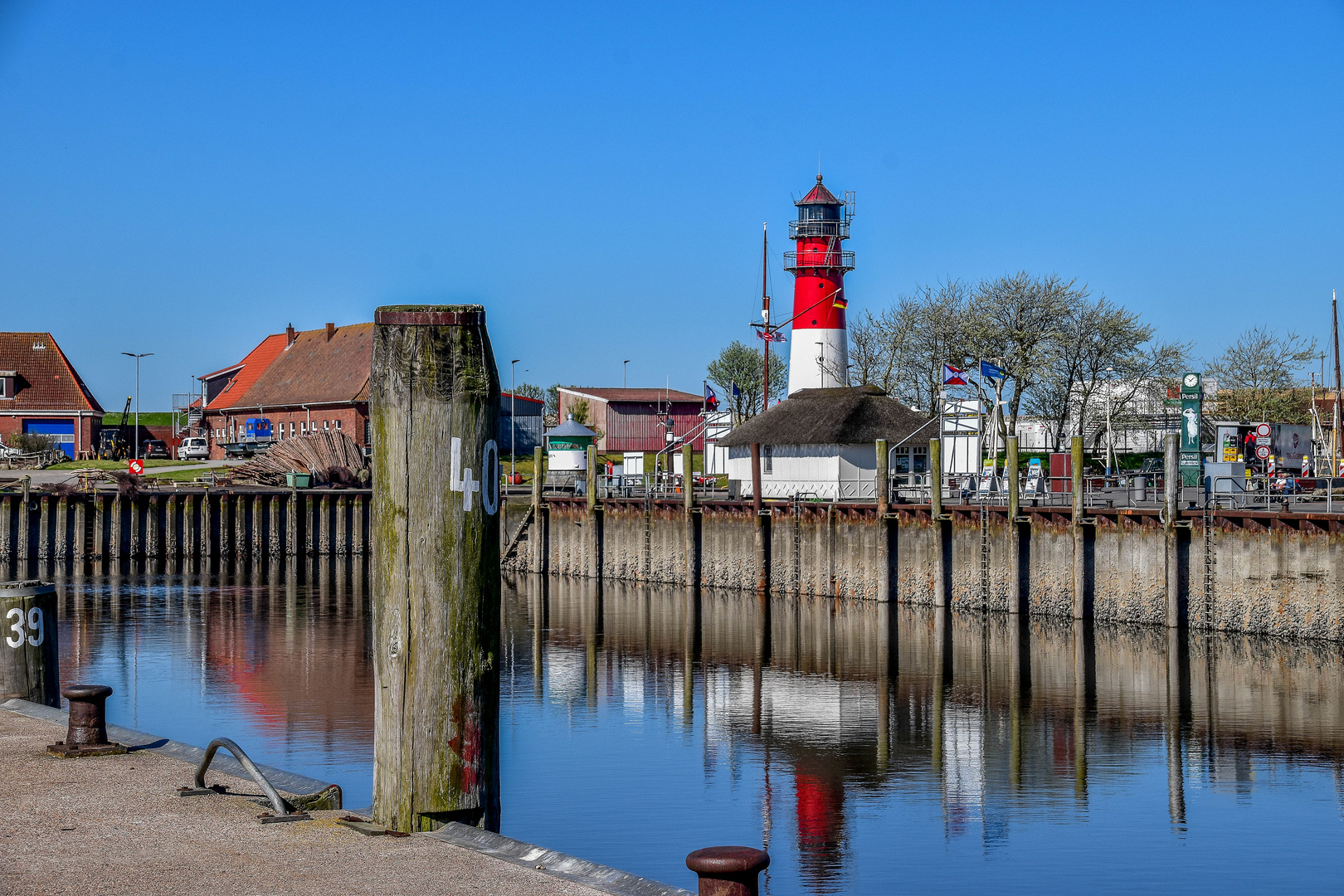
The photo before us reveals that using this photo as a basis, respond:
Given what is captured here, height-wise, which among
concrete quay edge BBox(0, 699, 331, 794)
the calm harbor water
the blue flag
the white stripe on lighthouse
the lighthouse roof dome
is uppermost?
the lighthouse roof dome

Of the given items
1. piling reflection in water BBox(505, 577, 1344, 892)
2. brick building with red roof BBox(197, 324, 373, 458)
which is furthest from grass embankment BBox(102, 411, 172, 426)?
piling reflection in water BBox(505, 577, 1344, 892)

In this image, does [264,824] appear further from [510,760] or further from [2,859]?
[510,760]

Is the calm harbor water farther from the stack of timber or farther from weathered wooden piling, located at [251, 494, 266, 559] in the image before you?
the stack of timber

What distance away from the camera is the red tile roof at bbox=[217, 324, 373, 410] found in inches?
3066

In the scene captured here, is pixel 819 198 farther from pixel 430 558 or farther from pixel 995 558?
pixel 430 558

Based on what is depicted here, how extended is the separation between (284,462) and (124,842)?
5748cm

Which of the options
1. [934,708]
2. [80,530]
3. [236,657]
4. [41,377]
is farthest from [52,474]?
[934,708]

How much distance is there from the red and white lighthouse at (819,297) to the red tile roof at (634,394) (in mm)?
37646

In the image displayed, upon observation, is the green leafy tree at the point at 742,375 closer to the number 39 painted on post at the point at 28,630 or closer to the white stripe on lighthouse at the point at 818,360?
the white stripe on lighthouse at the point at 818,360

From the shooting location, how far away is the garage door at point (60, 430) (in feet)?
269

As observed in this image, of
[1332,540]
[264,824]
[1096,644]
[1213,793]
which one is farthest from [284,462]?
[264,824]

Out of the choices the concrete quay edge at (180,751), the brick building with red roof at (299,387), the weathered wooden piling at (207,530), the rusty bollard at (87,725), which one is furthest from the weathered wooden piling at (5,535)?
the rusty bollard at (87,725)

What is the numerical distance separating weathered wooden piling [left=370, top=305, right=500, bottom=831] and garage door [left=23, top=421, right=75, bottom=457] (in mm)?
82006

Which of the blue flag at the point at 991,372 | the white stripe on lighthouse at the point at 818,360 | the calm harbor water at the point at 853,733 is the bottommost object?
the calm harbor water at the point at 853,733
